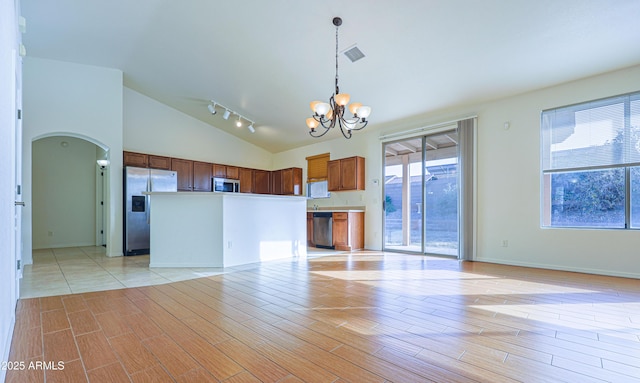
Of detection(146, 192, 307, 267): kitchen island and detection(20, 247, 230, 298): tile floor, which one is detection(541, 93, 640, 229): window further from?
detection(20, 247, 230, 298): tile floor

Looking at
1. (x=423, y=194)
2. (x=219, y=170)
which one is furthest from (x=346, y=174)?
(x=219, y=170)

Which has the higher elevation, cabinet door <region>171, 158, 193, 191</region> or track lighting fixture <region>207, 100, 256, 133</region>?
track lighting fixture <region>207, 100, 256, 133</region>

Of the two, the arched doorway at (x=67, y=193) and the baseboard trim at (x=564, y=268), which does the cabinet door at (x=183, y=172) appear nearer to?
the arched doorway at (x=67, y=193)

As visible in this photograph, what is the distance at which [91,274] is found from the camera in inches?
159

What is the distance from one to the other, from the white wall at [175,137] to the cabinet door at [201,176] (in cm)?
35

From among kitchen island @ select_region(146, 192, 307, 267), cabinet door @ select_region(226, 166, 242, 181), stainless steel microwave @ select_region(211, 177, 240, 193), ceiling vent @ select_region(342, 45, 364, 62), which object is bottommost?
kitchen island @ select_region(146, 192, 307, 267)

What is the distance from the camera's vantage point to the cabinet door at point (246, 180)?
323 inches

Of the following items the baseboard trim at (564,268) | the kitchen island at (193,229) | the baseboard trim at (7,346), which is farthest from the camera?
the kitchen island at (193,229)

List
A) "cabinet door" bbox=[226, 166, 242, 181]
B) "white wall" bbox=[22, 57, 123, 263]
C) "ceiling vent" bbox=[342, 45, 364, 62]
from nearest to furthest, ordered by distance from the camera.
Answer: "ceiling vent" bbox=[342, 45, 364, 62] → "white wall" bbox=[22, 57, 123, 263] → "cabinet door" bbox=[226, 166, 242, 181]

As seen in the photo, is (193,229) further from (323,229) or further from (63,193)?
(63,193)

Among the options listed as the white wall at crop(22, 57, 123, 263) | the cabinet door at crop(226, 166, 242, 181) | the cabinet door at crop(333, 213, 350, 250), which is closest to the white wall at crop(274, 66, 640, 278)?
the cabinet door at crop(333, 213, 350, 250)

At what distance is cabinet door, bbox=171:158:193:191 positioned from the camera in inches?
271

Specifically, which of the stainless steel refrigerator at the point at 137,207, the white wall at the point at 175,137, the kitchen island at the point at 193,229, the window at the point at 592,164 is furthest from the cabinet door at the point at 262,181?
the window at the point at 592,164

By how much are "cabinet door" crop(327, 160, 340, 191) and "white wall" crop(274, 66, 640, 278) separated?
2.24 metres
